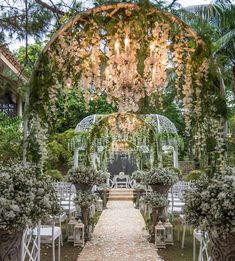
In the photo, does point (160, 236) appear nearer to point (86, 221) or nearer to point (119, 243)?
point (119, 243)

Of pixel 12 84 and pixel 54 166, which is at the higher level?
pixel 12 84

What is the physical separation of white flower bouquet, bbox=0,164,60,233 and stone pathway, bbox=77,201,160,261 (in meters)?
2.61

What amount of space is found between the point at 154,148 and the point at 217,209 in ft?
23.8

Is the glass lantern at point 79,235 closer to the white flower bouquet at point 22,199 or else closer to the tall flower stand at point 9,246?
the white flower bouquet at point 22,199

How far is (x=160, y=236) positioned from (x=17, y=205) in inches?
164

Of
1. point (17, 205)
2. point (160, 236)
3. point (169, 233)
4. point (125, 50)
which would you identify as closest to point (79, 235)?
point (160, 236)

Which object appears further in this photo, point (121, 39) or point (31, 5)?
point (121, 39)

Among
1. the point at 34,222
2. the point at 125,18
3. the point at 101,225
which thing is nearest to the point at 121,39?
the point at 125,18

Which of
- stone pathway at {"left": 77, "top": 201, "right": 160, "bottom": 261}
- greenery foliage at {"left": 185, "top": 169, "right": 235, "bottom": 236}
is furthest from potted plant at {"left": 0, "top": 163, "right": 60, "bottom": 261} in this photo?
stone pathway at {"left": 77, "top": 201, "right": 160, "bottom": 261}

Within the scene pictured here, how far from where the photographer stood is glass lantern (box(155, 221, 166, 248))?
6.44 meters

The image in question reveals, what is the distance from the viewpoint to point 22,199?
290 centimetres

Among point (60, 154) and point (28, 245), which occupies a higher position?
point (60, 154)

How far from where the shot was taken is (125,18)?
4.02 m

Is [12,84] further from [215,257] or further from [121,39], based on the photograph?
[215,257]
